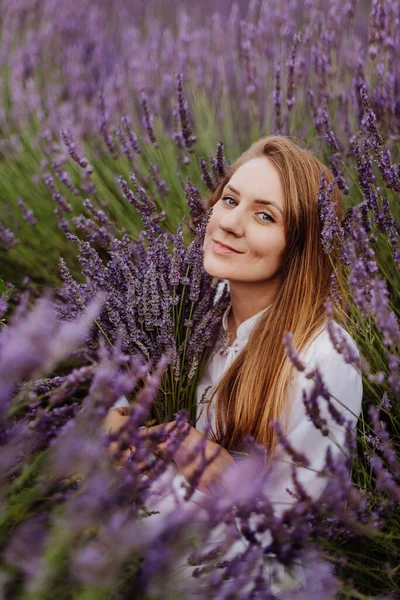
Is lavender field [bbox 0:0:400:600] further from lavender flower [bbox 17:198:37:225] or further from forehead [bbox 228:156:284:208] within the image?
forehead [bbox 228:156:284:208]

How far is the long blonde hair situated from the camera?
1.51 metres

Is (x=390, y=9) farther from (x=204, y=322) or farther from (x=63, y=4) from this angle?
(x=63, y=4)

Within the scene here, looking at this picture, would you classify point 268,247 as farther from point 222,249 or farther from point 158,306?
point 158,306

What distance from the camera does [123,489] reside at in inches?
34.4

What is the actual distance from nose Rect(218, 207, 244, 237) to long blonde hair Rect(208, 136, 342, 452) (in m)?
0.12

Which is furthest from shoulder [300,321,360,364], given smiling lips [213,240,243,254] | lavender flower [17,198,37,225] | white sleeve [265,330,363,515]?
lavender flower [17,198,37,225]

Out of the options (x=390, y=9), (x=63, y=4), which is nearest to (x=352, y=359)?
(x=390, y=9)

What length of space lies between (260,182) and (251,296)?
1.03ft

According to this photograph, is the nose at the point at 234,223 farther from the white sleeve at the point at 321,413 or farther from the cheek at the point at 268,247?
the white sleeve at the point at 321,413

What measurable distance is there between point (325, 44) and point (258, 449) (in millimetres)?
1916

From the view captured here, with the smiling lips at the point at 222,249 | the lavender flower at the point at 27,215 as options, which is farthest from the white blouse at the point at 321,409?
the lavender flower at the point at 27,215

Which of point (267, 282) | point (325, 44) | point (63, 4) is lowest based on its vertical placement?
point (267, 282)

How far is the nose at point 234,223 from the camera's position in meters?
1.50

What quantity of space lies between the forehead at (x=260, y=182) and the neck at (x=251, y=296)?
0.80 ft
